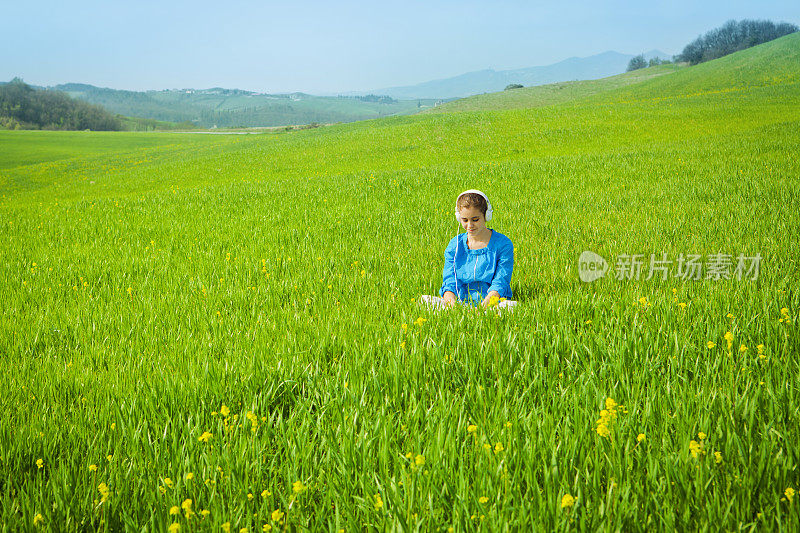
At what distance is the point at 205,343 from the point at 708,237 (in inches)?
250

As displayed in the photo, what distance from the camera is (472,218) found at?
434 cm

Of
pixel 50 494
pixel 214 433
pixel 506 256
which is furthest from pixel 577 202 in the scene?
pixel 50 494

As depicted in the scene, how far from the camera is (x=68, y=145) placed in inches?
2185

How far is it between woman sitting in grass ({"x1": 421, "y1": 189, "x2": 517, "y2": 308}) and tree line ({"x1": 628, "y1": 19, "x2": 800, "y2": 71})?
124690mm

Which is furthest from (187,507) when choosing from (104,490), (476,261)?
(476,261)

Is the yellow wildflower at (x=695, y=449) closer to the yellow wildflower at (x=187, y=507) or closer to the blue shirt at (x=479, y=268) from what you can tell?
the yellow wildflower at (x=187, y=507)

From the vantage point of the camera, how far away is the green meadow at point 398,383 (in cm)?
184

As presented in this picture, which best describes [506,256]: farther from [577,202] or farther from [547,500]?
[577,202]

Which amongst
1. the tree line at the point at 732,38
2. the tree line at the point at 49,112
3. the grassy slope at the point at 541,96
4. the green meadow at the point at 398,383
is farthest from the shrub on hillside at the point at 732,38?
the tree line at the point at 49,112

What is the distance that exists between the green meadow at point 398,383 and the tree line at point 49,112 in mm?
130246

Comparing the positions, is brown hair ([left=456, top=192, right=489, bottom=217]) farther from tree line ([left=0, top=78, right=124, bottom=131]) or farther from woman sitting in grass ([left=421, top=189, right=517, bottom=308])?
tree line ([left=0, top=78, right=124, bottom=131])

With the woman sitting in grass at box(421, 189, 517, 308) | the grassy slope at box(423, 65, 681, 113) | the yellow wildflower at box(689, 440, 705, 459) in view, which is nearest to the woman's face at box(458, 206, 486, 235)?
the woman sitting in grass at box(421, 189, 517, 308)

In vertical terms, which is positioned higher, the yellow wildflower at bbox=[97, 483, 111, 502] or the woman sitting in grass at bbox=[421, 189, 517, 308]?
the woman sitting in grass at bbox=[421, 189, 517, 308]

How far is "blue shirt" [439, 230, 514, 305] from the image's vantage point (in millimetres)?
4406
